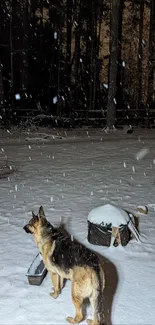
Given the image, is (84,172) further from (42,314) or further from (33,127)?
(33,127)

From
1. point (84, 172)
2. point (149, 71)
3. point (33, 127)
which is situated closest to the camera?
point (84, 172)

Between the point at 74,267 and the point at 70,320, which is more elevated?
the point at 74,267

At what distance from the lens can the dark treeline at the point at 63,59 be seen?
87.6ft

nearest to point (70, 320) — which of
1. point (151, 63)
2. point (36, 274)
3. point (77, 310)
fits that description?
point (77, 310)

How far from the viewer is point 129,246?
6570mm

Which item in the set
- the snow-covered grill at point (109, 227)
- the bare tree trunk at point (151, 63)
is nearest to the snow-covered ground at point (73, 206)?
the snow-covered grill at point (109, 227)

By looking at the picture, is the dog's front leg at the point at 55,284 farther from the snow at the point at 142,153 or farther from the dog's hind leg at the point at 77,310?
the snow at the point at 142,153

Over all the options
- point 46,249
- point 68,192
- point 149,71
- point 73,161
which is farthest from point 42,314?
point 149,71

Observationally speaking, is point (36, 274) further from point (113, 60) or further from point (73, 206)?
point (113, 60)

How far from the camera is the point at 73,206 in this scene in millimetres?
8617

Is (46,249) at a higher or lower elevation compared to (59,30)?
lower

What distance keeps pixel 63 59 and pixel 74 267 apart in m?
31.2

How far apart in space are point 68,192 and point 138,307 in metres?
5.15

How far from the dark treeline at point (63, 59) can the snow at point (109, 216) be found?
15.9 meters
